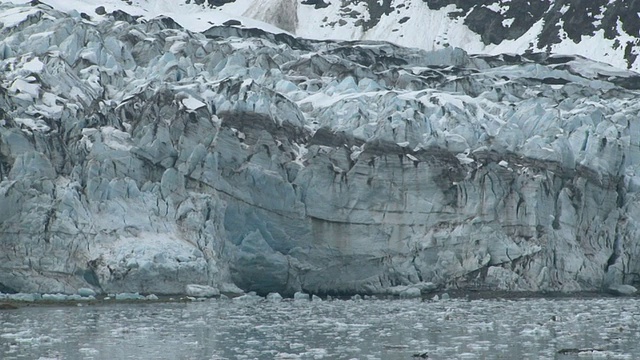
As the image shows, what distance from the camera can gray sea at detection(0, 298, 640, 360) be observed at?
20.3 metres

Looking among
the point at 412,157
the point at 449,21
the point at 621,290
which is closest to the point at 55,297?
the point at 412,157

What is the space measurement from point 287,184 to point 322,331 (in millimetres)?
15523

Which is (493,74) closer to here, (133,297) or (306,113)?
(306,113)

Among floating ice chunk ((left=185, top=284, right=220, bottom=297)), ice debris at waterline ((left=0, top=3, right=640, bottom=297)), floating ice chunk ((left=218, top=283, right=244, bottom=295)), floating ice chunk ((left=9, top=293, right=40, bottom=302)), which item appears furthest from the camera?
floating ice chunk ((left=218, top=283, right=244, bottom=295))

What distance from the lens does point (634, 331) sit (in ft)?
80.2

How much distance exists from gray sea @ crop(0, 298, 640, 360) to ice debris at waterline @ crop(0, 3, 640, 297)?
13.4ft

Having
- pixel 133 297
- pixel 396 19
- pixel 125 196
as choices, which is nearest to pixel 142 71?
pixel 125 196

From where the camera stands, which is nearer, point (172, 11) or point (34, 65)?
point (34, 65)

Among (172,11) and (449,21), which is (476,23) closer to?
(449,21)

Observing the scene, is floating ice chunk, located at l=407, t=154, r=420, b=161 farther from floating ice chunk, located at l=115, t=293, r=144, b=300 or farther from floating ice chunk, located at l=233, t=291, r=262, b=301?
floating ice chunk, located at l=115, t=293, r=144, b=300

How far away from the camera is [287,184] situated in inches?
1570

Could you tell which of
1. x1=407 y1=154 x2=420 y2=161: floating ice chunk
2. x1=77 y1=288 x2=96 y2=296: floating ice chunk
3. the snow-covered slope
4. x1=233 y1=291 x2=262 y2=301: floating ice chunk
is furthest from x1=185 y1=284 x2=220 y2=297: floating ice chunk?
the snow-covered slope

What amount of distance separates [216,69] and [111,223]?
12562mm

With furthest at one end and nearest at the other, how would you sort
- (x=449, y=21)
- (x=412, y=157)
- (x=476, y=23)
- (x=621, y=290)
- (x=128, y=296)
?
1. (x=449, y=21)
2. (x=476, y=23)
3. (x=412, y=157)
4. (x=621, y=290)
5. (x=128, y=296)
